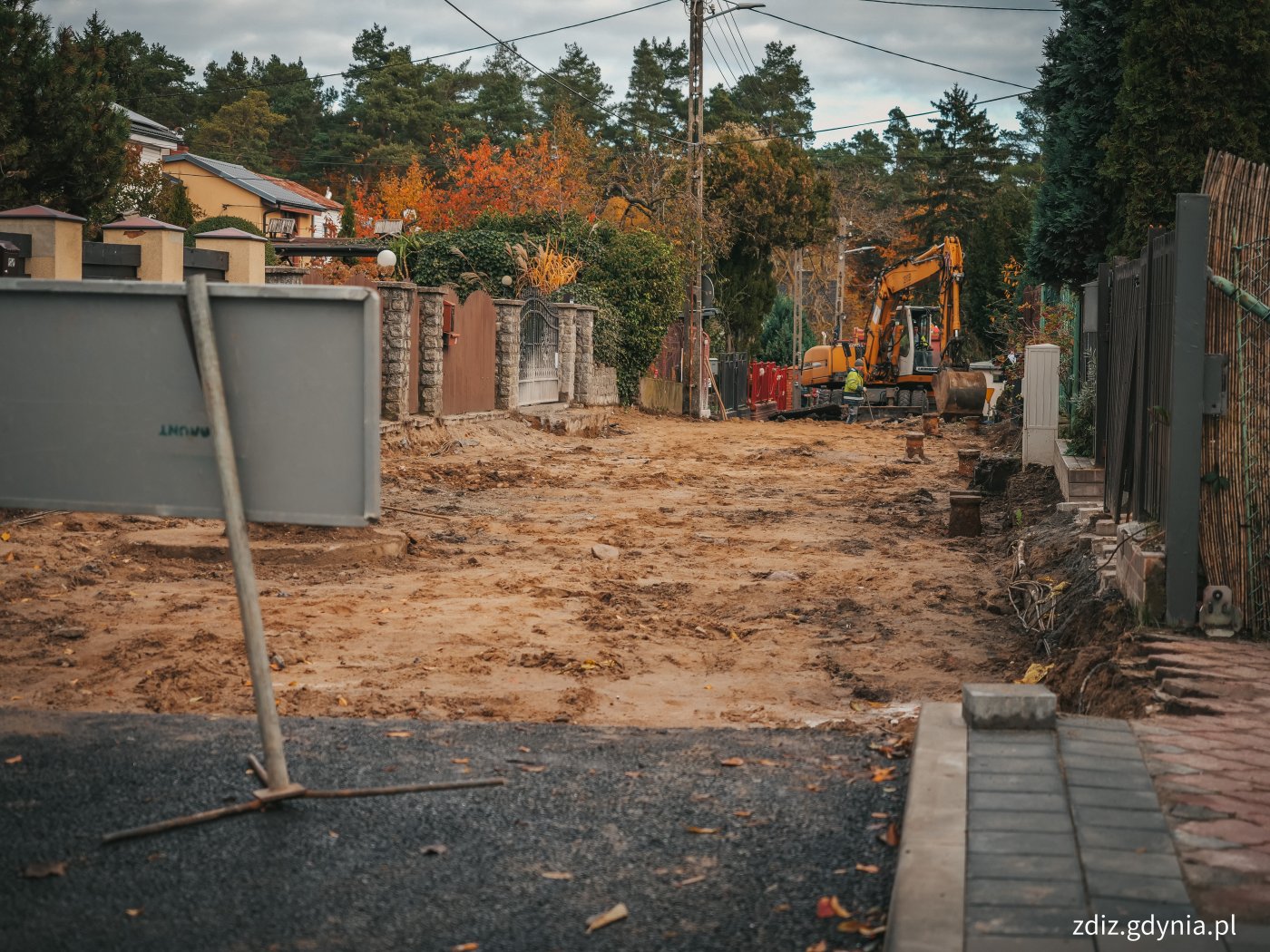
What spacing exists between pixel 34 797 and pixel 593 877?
1.93m

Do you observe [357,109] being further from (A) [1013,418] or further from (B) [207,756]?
(B) [207,756]

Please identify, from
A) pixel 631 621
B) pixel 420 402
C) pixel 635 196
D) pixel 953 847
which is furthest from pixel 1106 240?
pixel 635 196

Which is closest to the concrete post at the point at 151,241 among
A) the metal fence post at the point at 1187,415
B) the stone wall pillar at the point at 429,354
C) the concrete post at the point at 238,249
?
the concrete post at the point at 238,249

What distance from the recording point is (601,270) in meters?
32.8

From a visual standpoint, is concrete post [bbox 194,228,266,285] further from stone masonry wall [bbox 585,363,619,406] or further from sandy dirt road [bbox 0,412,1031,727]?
stone masonry wall [bbox 585,363,619,406]

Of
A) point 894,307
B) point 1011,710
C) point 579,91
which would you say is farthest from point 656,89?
point 1011,710

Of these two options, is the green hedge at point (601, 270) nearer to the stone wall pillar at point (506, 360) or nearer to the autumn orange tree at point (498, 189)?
the stone wall pillar at point (506, 360)

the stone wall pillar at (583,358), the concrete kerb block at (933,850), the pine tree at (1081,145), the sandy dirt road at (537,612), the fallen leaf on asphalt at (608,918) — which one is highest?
the pine tree at (1081,145)

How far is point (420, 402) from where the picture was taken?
835 inches

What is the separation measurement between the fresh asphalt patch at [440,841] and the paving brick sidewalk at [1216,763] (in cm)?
86

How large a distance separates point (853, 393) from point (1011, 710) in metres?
30.9

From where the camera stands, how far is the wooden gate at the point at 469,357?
72.3ft

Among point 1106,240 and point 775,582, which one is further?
point 1106,240

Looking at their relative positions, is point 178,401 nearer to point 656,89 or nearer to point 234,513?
point 234,513
